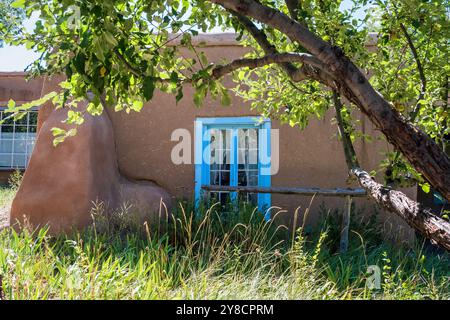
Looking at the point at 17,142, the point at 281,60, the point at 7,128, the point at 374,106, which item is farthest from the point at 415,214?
the point at 7,128

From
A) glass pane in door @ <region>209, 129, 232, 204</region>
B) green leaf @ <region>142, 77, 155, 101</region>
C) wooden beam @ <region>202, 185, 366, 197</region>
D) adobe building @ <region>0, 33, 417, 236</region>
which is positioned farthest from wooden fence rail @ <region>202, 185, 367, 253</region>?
green leaf @ <region>142, 77, 155, 101</region>

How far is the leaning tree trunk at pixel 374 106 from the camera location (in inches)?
88.4

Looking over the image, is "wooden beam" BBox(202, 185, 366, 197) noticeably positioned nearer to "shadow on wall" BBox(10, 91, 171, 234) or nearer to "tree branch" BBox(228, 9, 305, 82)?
"shadow on wall" BBox(10, 91, 171, 234)

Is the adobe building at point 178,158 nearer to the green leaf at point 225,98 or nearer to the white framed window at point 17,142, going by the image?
the green leaf at point 225,98

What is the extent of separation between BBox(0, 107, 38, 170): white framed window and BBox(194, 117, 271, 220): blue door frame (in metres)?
8.84

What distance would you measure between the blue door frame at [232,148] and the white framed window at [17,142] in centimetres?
884

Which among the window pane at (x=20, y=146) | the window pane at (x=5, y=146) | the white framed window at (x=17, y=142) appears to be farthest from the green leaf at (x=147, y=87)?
the window pane at (x=5, y=146)

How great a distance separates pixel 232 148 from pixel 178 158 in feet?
2.99

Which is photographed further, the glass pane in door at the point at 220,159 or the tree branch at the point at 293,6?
the glass pane in door at the point at 220,159
